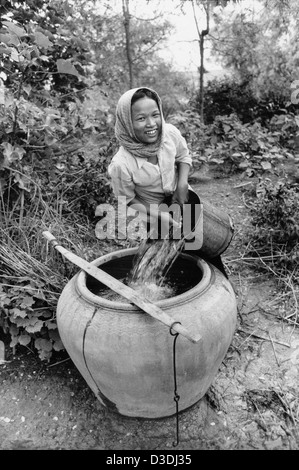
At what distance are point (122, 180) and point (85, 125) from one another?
1455mm

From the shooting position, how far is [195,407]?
7.95 feet

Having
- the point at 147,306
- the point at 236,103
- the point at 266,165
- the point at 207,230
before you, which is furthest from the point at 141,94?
the point at 236,103

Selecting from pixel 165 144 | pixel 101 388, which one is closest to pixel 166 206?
pixel 165 144

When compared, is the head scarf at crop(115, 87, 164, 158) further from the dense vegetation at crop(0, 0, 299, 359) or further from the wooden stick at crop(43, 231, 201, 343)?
the dense vegetation at crop(0, 0, 299, 359)

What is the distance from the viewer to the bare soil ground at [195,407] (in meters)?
2.27

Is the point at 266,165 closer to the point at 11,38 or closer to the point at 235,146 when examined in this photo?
the point at 235,146

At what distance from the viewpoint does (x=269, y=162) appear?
17.1 ft

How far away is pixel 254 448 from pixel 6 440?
132cm

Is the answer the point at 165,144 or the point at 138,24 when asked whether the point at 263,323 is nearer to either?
the point at 165,144

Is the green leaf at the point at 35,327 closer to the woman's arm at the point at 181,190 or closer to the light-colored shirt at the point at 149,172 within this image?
the light-colored shirt at the point at 149,172

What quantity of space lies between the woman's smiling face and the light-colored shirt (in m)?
0.14

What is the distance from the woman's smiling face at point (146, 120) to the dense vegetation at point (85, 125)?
1.00 meters

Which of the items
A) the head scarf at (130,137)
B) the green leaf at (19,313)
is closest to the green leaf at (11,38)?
the head scarf at (130,137)

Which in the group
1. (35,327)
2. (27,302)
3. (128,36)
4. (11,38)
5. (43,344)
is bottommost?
(43,344)
